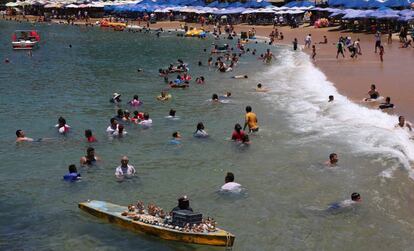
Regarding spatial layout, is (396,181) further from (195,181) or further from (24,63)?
(24,63)

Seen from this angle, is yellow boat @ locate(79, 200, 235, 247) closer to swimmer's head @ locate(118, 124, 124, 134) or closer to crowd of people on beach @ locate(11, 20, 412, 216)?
crowd of people on beach @ locate(11, 20, 412, 216)

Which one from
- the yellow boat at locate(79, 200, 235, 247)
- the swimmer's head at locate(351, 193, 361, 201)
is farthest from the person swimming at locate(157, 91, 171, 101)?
the swimmer's head at locate(351, 193, 361, 201)

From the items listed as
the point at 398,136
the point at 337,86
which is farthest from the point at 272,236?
the point at 337,86

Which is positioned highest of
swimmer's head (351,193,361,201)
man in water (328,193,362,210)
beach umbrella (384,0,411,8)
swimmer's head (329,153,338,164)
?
beach umbrella (384,0,411,8)

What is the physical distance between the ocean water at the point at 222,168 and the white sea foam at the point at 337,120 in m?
0.06

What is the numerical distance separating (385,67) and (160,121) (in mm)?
18283

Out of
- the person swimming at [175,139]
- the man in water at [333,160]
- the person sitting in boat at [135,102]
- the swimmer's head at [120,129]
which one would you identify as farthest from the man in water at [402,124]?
the person sitting in boat at [135,102]

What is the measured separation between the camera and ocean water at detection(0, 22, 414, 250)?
13.3 meters

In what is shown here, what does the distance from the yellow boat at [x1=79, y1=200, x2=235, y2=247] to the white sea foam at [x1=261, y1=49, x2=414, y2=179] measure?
6.88 meters

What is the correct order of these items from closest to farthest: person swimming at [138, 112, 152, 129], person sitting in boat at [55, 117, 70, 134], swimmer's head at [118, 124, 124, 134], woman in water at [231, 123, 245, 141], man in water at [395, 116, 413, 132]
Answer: man in water at [395, 116, 413, 132] → woman in water at [231, 123, 245, 141] → swimmer's head at [118, 124, 124, 134] → person sitting in boat at [55, 117, 70, 134] → person swimming at [138, 112, 152, 129]

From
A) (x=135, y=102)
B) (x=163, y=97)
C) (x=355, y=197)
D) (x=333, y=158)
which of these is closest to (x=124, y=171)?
(x=333, y=158)

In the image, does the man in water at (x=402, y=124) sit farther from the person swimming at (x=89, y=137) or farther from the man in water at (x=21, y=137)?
the man in water at (x=21, y=137)

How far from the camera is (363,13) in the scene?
58125mm

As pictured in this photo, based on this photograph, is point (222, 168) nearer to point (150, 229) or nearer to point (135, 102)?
point (150, 229)
